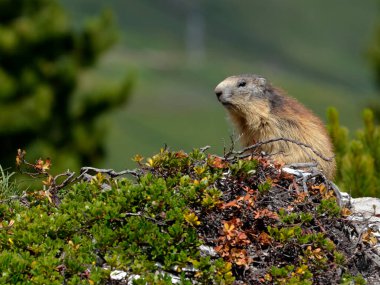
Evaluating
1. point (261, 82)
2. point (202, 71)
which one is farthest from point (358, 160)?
point (202, 71)

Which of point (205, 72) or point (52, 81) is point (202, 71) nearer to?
point (205, 72)

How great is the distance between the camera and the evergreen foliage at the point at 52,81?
26234mm

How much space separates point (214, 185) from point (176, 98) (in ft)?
454

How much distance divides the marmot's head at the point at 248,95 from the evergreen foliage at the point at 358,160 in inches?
42.2

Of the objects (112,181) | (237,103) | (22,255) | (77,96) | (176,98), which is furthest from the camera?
(176,98)

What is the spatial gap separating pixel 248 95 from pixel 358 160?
4.70 ft

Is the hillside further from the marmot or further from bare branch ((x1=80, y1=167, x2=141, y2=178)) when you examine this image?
bare branch ((x1=80, y1=167, x2=141, y2=178))

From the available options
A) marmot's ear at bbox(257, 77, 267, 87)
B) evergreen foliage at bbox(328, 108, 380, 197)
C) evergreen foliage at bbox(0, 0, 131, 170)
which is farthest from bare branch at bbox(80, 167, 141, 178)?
evergreen foliage at bbox(0, 0, 131, 170)

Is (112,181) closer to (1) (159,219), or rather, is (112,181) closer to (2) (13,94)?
(1) (159,219)

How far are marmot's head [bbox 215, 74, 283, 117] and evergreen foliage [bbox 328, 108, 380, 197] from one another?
1073 mm

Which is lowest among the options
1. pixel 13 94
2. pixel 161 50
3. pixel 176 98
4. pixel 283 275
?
pixel 283 275

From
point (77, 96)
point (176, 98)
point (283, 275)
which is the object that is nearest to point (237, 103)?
point (283, 275)

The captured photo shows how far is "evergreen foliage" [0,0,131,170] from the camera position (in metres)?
26.2

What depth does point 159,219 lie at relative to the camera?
507 cm
